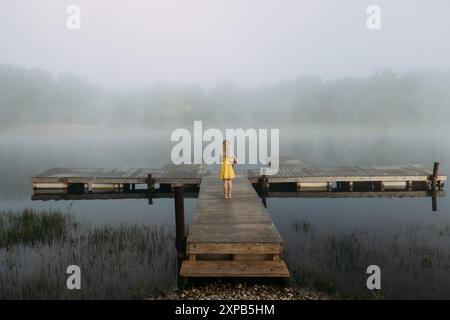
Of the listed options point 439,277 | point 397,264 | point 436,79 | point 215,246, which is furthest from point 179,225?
point 436,79

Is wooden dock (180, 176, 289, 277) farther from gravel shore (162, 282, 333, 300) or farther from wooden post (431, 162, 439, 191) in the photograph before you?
wooden post (431, 162, 439, 191)

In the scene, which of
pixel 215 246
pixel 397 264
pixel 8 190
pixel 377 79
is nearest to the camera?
pixel 215 246

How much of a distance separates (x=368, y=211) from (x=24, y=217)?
18264 mm

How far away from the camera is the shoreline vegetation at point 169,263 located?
10258 millimetres

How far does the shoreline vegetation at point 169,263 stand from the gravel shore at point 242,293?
0.03m

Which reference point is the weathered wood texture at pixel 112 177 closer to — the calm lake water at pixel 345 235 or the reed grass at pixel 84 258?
the calm lake water at pixel 345 235

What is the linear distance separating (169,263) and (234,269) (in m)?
3.50

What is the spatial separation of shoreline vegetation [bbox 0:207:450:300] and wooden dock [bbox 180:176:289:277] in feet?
1.57

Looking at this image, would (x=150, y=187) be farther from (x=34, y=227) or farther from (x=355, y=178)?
(x=355, y=178)

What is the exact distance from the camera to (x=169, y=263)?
12484 millimetres

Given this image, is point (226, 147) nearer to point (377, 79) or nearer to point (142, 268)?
point (142, 268)

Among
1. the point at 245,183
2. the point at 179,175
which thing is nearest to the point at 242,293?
the point at 245,183
